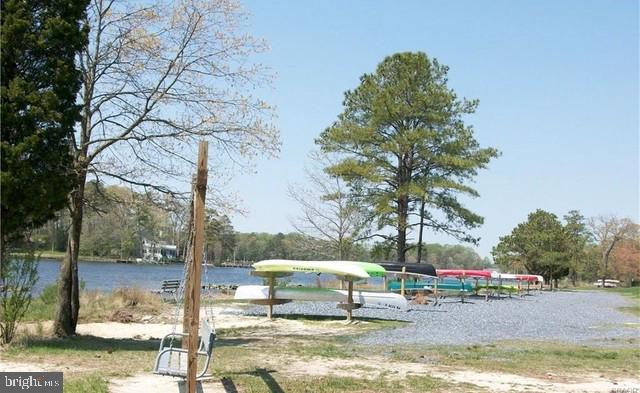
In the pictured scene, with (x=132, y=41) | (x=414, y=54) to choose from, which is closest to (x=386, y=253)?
(x=414, y=54)

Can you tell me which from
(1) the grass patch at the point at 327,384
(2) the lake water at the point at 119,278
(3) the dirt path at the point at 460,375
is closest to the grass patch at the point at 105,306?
(2) the lake water at the point at 119,278

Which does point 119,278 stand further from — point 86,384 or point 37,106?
point 86,384

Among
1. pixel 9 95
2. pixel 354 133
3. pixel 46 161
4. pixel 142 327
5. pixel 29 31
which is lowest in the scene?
pixel 142 327

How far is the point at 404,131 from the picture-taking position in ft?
122

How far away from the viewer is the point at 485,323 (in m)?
20.4

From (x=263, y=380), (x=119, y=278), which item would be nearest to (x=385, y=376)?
(x=263, y=380)

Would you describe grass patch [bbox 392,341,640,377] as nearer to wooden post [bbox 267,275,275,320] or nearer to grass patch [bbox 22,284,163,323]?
wooden post [bbox 267,275,275,320]

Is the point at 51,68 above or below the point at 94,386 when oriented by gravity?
above

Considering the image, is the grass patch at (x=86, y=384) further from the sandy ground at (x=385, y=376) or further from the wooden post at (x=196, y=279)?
the wooden post at (x=196, y=279)

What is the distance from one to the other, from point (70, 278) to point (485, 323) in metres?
12.1

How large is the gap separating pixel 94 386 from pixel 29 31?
6.70 metres

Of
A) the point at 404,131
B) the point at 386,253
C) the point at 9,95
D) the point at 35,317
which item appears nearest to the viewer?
the point at 9,95

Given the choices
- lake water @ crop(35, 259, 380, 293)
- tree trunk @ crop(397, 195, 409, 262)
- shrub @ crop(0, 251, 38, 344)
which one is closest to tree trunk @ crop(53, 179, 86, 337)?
shrub @ crop(0, 251, 38, 344)

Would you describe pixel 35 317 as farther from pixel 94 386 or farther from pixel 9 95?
pixel 94 386
